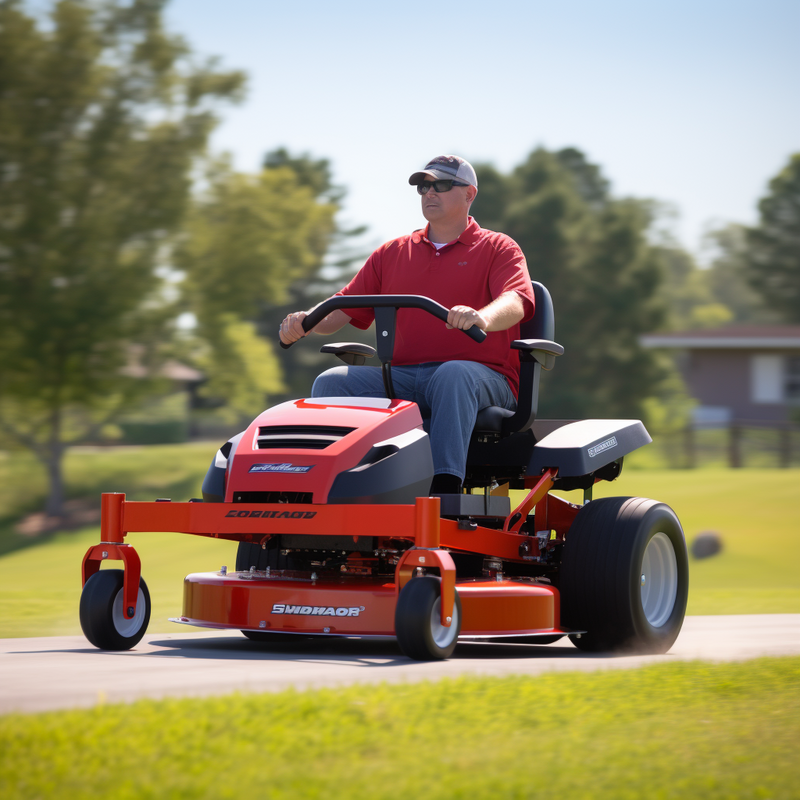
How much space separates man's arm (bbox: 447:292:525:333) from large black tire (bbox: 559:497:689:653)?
40.9 inches

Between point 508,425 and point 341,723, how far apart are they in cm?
284

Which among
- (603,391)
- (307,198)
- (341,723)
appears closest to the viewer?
(341,723)

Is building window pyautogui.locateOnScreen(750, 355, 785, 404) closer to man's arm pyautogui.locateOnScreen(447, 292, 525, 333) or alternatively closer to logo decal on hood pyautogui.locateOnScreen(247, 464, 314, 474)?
man's arm pyautogui.locateOnScreen(447, 292, 525, 333)

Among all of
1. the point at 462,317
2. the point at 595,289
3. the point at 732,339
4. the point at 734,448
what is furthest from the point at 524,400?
the point at 595,289

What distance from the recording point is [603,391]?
3938 cm

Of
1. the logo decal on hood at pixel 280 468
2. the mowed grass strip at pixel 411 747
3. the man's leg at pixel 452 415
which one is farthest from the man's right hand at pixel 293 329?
the mowed grass strip at pixel 411 747

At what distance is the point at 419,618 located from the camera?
15.3 ft

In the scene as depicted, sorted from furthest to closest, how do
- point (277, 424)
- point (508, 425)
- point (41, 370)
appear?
1. point (41, 370)
2. point (508, 425)
3. point (277, 424)

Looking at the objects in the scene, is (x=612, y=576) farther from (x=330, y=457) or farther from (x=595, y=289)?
(x=595, y=289)

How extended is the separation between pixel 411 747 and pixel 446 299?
329 centimetres

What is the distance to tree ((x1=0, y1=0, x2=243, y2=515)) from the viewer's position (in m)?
22.3

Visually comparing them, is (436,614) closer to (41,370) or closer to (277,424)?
(277,424)

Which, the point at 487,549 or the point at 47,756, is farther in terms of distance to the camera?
the point at 487,549

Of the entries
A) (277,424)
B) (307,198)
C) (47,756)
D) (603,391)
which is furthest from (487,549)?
(603,391)
